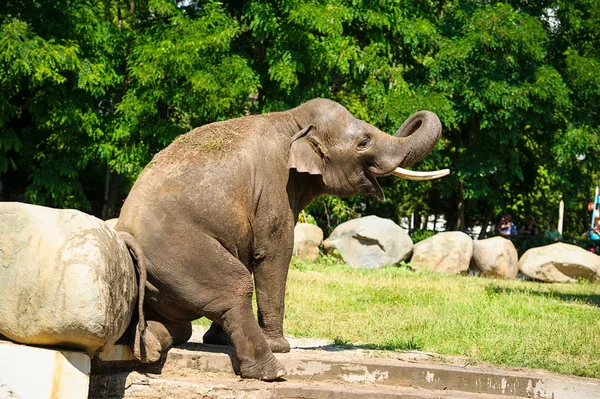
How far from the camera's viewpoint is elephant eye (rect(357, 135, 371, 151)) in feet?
25.7

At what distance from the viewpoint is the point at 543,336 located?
406 inches

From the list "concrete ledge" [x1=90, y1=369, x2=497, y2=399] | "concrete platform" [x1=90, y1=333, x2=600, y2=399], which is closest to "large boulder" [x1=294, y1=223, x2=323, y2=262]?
"concrete platform" [x1=90, y1=333, x2=600, y2=399]

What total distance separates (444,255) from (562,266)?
2731mm

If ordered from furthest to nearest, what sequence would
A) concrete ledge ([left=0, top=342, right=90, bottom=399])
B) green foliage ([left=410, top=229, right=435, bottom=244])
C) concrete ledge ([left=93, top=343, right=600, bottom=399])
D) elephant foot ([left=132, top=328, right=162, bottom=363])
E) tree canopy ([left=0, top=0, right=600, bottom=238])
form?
green foliage ([left=410, top=229, right=435, bottom=244]) < tree canopy ([left=0, top=0, right=600, bottom=238]) < concrete ledge ([left=93, top=343, right=600, bottom=399]) < elephant foot ([left=132, top=328, right=162, bottom=363]) < concrete ledge ([left=0, top=342, right=90, bottom=399])

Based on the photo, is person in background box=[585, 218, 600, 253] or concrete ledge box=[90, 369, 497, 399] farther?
person in background box=[585, 218, 600, 253]

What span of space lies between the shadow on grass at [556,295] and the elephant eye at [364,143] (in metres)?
8.02

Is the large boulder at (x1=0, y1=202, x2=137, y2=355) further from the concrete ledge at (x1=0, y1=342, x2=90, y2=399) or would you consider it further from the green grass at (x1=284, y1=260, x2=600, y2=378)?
the green grass at (x1=284, y1=260, x2=600, y2=378)

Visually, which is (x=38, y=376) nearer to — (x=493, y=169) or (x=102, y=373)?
(x=102, y=373)

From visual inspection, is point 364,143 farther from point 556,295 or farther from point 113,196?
point 113,196

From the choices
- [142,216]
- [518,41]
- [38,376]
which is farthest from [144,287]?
[518,41]

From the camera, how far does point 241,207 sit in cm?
711

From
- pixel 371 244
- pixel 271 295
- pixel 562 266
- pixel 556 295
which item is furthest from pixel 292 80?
pixel 271 295

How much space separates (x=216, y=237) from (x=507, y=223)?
75.6 ft

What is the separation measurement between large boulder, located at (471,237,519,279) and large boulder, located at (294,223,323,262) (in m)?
3.97
